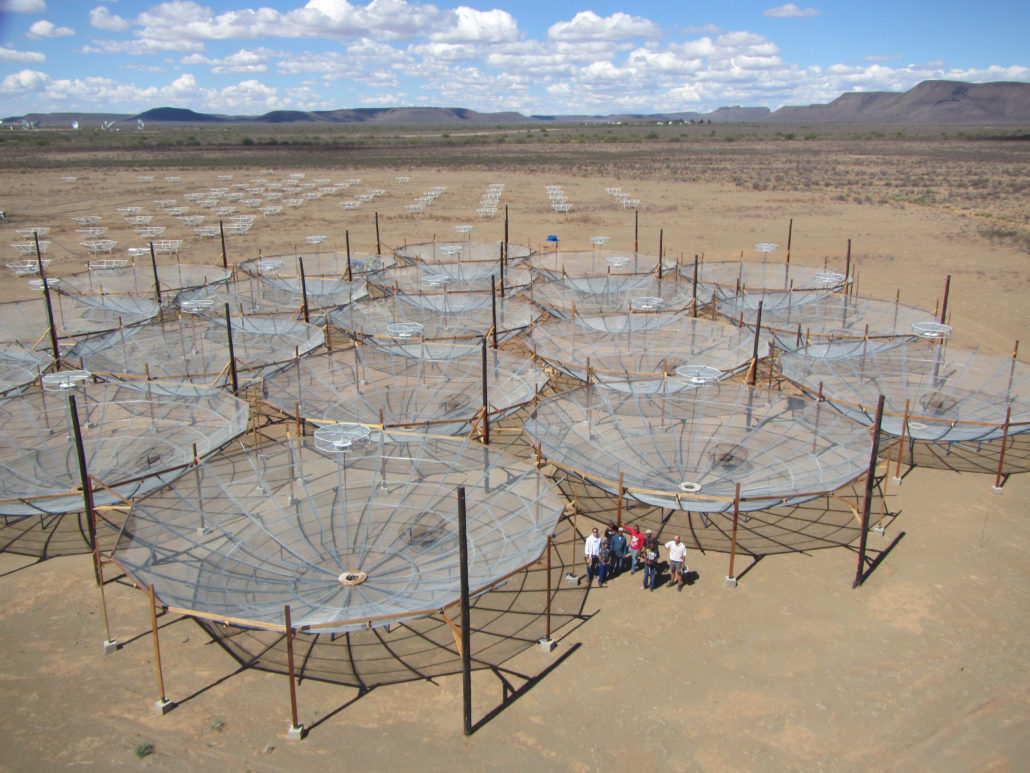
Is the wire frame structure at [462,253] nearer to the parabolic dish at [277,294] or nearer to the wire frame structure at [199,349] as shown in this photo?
the parabolic dish at [277,294]

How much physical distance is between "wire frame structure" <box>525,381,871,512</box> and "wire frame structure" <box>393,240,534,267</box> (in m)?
25.0

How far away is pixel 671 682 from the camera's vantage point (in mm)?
18391

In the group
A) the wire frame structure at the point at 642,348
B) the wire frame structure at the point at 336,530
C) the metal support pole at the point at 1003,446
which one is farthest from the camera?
the wire frame structure at the point at 642,348

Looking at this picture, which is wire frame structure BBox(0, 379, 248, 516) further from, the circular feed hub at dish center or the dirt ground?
the circular feed hub at dish center

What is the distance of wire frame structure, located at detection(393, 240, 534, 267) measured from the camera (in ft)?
169

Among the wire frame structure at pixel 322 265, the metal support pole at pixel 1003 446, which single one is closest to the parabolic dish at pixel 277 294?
the wire frame structure at pixel 322 265

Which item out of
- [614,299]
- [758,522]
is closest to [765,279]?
[614,299]

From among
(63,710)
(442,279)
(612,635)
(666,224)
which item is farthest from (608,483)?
(666,224)

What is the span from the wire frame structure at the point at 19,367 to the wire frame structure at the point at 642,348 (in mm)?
19909

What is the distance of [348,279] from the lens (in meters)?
48.9

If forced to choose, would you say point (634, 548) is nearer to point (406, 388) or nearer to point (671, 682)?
point (671, 682)

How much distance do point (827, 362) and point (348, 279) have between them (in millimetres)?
29316

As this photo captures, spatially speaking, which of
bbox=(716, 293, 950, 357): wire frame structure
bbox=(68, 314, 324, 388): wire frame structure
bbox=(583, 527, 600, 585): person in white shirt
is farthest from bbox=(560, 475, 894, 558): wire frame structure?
bbox=(68, 314, 324, 388): wire frame structure

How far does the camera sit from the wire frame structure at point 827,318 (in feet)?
119
